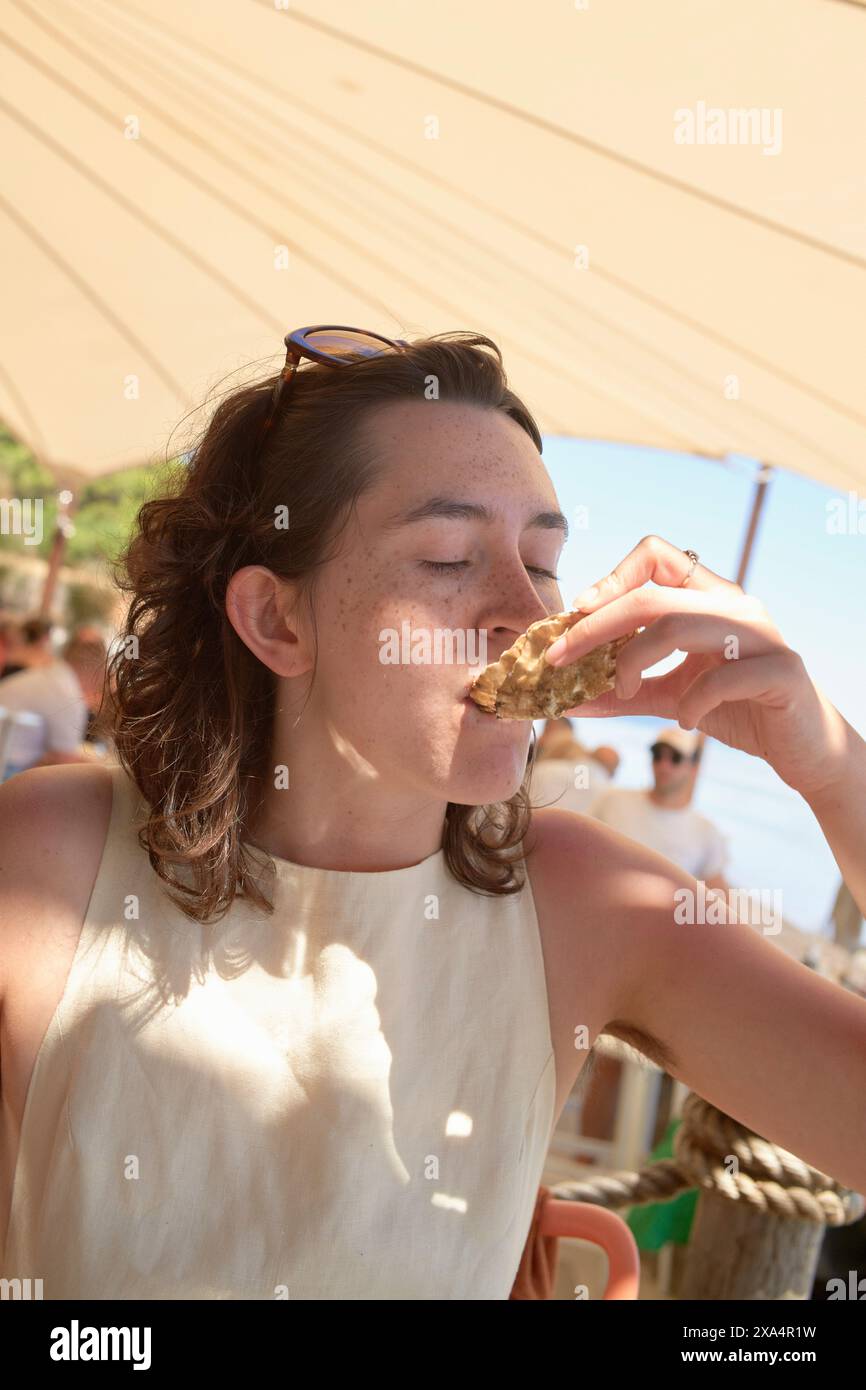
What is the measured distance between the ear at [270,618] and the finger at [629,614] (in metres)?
0.48

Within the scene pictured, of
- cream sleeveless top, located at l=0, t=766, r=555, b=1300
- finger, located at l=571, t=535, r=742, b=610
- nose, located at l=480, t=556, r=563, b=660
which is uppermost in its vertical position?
finger, located at l=571, t=535, r=742, b=610

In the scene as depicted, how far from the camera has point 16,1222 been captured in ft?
5.36

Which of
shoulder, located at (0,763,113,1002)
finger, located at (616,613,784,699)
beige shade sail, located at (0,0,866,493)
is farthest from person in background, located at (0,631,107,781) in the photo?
finger, located at (616,613,784,699)

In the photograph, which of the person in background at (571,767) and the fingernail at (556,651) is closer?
the fingernail at (556,651)

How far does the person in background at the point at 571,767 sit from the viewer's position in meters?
6.08

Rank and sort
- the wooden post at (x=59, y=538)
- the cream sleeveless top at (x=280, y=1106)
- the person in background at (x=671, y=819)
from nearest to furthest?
the cream sleeveless top at (x=280, y=1106) < the person in background at (x=671, y=819) < the wooden post at (x=59, y=538)

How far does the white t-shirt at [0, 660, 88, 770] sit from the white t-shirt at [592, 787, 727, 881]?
9.92 feet

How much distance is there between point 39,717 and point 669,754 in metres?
3.50

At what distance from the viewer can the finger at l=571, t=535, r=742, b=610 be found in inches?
59.4

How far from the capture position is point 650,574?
1570 mm

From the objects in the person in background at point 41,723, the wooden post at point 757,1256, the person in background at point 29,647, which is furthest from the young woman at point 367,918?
the person in background at point 29,647

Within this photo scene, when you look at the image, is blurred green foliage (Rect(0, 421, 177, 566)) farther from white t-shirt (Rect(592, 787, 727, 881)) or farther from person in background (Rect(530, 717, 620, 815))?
white t-shirt (Rect(592, 787, 727, 881))

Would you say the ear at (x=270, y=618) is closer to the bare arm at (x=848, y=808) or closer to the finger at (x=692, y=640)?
the finger at (x=692, y=640)
